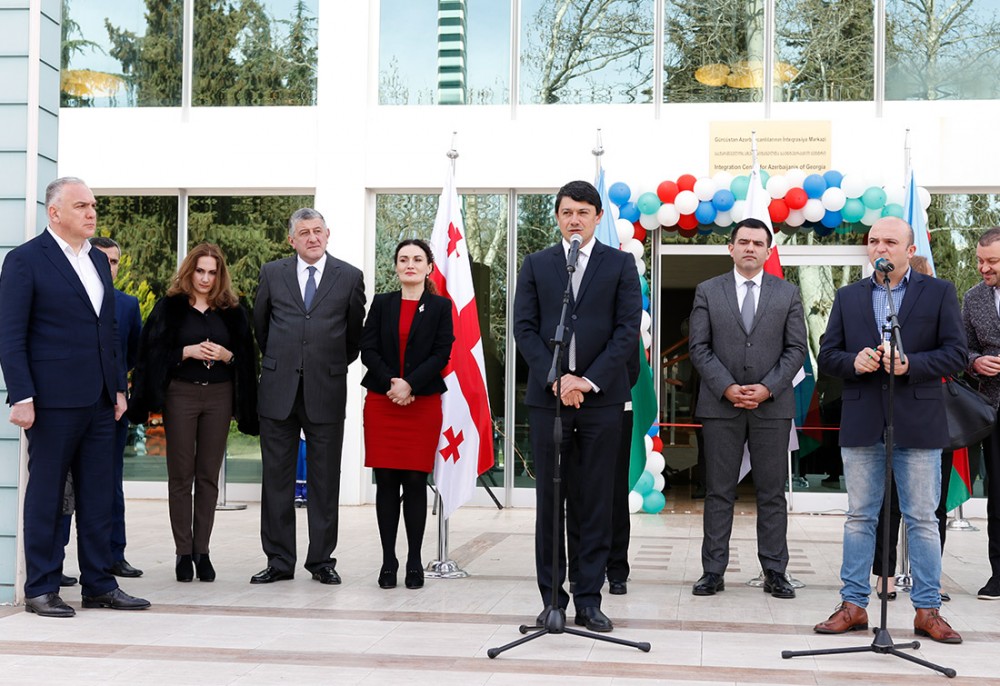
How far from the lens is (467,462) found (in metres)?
6.64

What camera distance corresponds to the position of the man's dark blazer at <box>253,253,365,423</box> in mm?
6227

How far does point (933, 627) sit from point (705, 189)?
215 inches

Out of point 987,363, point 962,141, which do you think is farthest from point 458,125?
point 987,363

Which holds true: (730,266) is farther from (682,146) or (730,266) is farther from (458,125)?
(458,125)

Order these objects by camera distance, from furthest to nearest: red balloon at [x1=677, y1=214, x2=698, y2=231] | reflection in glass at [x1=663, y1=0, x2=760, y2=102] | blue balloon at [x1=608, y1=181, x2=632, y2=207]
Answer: reflection in glass at [x1=663, y1=0, x2=760, y2=102]
red balloon at [x1=677, y1=214, x2=698, y2=231]
blue balloon at [x1=608, y1=181, x2=632, y2=207]

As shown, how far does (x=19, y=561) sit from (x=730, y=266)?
7.09 meters

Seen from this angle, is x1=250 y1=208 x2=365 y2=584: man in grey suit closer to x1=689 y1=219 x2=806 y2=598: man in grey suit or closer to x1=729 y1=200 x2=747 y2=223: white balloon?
x1=689 y1=219 x2=806 y2=598: man in grey suit

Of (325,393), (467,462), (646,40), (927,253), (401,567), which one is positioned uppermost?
(646,40)

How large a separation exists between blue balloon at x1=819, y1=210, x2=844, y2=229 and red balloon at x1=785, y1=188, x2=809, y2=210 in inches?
9.8

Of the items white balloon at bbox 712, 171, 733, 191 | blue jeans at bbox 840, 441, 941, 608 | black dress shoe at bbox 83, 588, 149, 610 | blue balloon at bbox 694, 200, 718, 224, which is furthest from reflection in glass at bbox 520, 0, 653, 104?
black dress shoe at bbox 83, 588, 149, 610

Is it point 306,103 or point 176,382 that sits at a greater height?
point 306,103

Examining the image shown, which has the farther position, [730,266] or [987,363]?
[730,266]

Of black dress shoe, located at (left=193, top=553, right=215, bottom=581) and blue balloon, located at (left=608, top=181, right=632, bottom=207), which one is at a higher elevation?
blue balloon, located at (left=608, top=181, right=632, bottom=207)

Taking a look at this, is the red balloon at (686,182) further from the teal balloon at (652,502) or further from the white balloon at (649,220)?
the teal balloon at (652,502)
